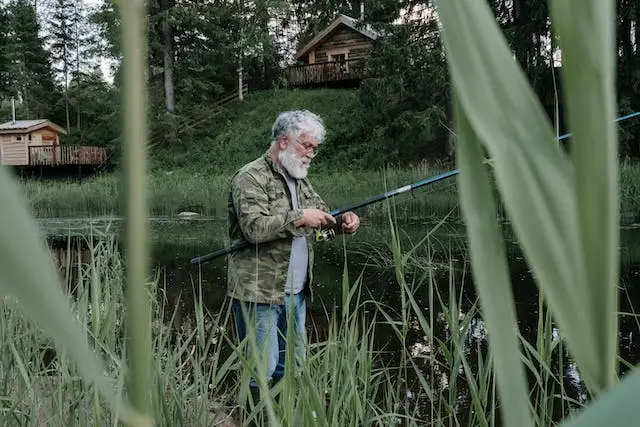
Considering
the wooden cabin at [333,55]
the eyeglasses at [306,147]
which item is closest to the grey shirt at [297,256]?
the eyeglasses at [306,147]

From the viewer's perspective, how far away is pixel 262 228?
2.44 m

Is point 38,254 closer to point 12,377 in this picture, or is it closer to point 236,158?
point 12,377

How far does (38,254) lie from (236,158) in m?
17.5

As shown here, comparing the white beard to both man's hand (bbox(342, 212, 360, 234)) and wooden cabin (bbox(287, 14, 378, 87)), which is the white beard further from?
wooden cabin (bbox(287, 14, 378, 87))

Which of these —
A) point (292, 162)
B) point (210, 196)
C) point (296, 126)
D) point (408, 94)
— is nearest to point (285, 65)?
point (408, 94)

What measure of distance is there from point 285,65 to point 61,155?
29.5ft

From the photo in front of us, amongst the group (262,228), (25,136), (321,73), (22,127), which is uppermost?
(321,73)

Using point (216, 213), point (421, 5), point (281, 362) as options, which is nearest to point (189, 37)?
point (421, 5)

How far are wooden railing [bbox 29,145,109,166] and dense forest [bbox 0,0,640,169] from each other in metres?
0.39

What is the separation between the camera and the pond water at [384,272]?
3.70 meters

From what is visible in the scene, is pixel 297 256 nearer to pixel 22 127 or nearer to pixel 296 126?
pixel 296 126

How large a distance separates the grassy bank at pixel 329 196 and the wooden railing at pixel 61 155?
5.90m

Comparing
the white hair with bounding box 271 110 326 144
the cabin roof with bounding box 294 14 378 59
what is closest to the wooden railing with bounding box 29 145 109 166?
the cabin roof with bounding box 294 14 378 59

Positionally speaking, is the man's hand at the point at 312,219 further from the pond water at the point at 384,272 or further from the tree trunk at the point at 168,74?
the tree trunk at the point at 168,74
